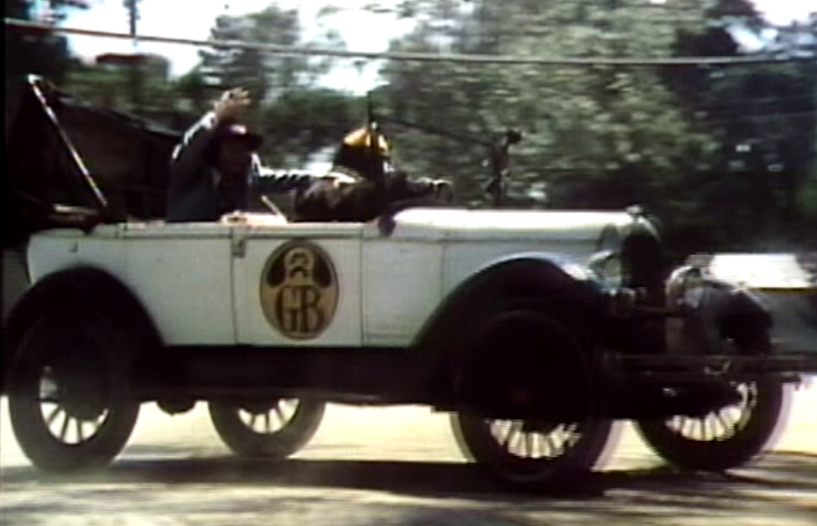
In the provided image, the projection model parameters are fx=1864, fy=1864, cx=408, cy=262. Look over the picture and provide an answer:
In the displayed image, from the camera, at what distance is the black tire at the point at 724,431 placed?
6734 mm

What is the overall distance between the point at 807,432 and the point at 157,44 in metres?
3.04

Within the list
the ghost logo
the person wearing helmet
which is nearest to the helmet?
→ the person wearing helmet

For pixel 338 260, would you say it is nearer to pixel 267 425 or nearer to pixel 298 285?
pixel 298 285

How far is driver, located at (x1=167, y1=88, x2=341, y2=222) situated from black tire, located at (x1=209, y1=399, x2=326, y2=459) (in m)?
0.81

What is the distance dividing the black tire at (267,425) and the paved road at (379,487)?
5 centimetres

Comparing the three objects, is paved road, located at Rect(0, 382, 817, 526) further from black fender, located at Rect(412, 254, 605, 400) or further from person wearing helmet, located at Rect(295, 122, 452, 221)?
person wearing helmet, located at Rect(295, 122, 452, 221)

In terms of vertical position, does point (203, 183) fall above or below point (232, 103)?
below

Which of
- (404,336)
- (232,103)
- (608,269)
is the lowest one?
(404,336)

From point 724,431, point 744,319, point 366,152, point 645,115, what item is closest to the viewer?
point 744,319

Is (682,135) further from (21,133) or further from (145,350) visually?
(21,133)

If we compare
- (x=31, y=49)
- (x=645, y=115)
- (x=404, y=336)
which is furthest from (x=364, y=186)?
(x=31, y=49)

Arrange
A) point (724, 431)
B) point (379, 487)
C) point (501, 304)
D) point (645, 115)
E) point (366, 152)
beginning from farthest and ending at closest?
point (379, 487)
point (366, 152)
point (501, 304)
point (724, 431)
point (645, 115)

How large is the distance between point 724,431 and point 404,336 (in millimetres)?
1296

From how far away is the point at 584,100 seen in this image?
6969mm
